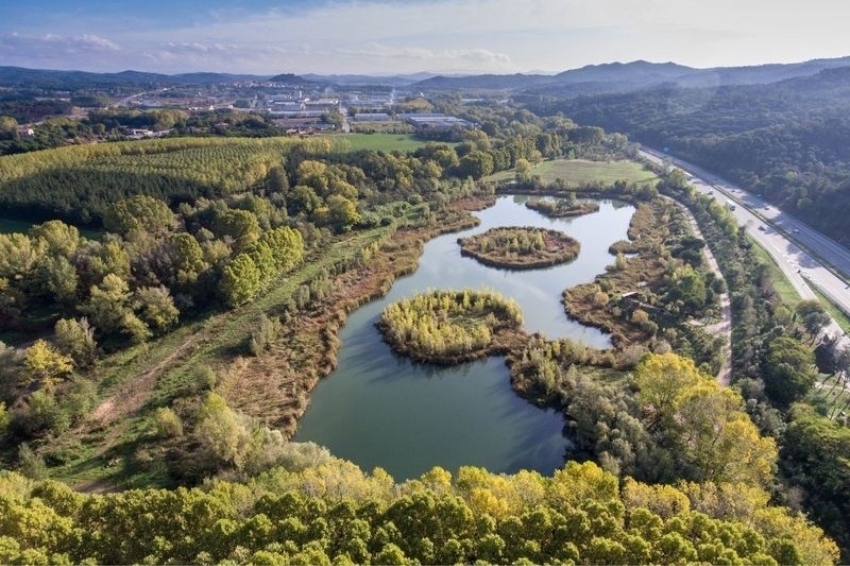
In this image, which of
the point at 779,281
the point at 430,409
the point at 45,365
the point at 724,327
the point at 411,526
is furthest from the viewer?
the point at 779,281

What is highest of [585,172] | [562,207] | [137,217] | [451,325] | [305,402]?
[585,172]

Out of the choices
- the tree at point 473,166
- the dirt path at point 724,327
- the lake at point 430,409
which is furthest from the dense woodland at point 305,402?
the tree at point 473,166

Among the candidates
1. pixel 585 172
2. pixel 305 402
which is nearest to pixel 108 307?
pixel 305 402

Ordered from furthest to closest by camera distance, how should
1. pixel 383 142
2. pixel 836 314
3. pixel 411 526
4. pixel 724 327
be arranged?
pixel 383 142
pixel 836 314
pixel 724 327
pixel 411 526

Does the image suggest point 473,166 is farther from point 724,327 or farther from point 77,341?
point 77,341

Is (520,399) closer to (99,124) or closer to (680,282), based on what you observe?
(680,282)

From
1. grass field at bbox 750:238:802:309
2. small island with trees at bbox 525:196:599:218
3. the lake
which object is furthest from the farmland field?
grass field at bbox 750:238:802:309

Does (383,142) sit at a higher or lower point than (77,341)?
higher
